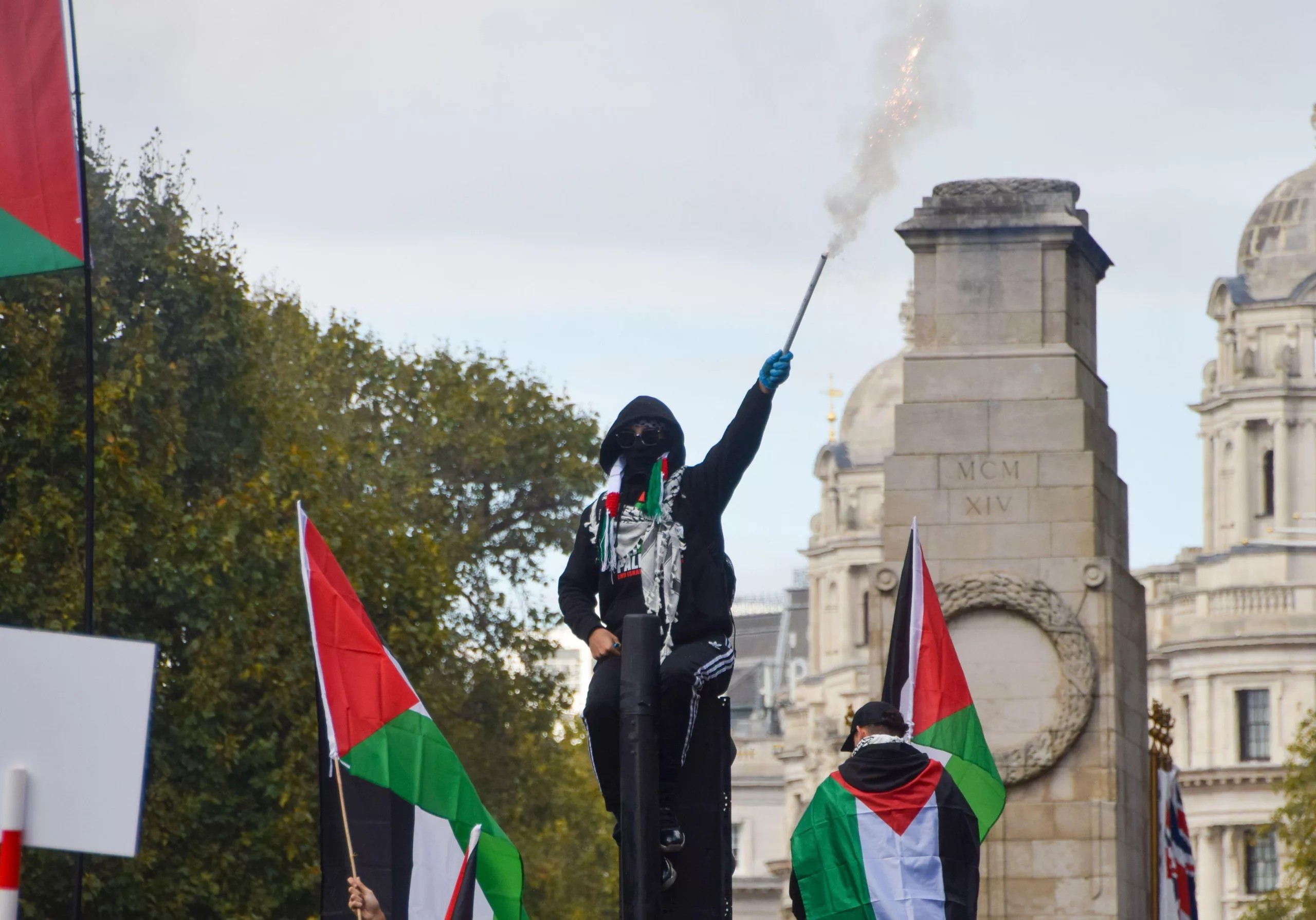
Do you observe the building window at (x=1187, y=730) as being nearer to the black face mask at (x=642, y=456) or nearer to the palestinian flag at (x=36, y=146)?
the palestinian flag at (x=36, y=146)

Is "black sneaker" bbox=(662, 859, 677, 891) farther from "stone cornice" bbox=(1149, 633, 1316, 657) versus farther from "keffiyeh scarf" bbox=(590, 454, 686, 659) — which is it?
"stone cornice" bbox=(1149, 633, 1316, 657)

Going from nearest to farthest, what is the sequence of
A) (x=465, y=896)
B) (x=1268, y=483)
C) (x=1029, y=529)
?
1. (x=465, y=896)
2. (x=1029, y=529)
3. (x=1268, y=483)

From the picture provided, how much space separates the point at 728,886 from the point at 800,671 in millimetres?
146363

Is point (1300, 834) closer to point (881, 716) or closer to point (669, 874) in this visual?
point (881, 716)

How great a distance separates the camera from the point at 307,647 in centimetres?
3425

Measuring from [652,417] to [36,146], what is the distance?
120 inches

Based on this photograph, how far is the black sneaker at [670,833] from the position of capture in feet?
32.7

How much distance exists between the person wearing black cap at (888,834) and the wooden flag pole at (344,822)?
2885mm

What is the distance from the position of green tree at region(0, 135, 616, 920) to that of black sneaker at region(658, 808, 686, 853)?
2069 centimetres

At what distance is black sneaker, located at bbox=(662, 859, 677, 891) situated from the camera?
9.93 meters

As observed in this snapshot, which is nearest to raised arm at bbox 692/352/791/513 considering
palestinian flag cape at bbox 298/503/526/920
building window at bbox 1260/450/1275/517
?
palestinian flag cape at bbox 298/503/526/920

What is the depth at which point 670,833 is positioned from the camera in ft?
32.8

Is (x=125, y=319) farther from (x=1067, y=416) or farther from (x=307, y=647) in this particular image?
(x=1067, y=416)

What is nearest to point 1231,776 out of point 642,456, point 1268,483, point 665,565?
point 1268,483
